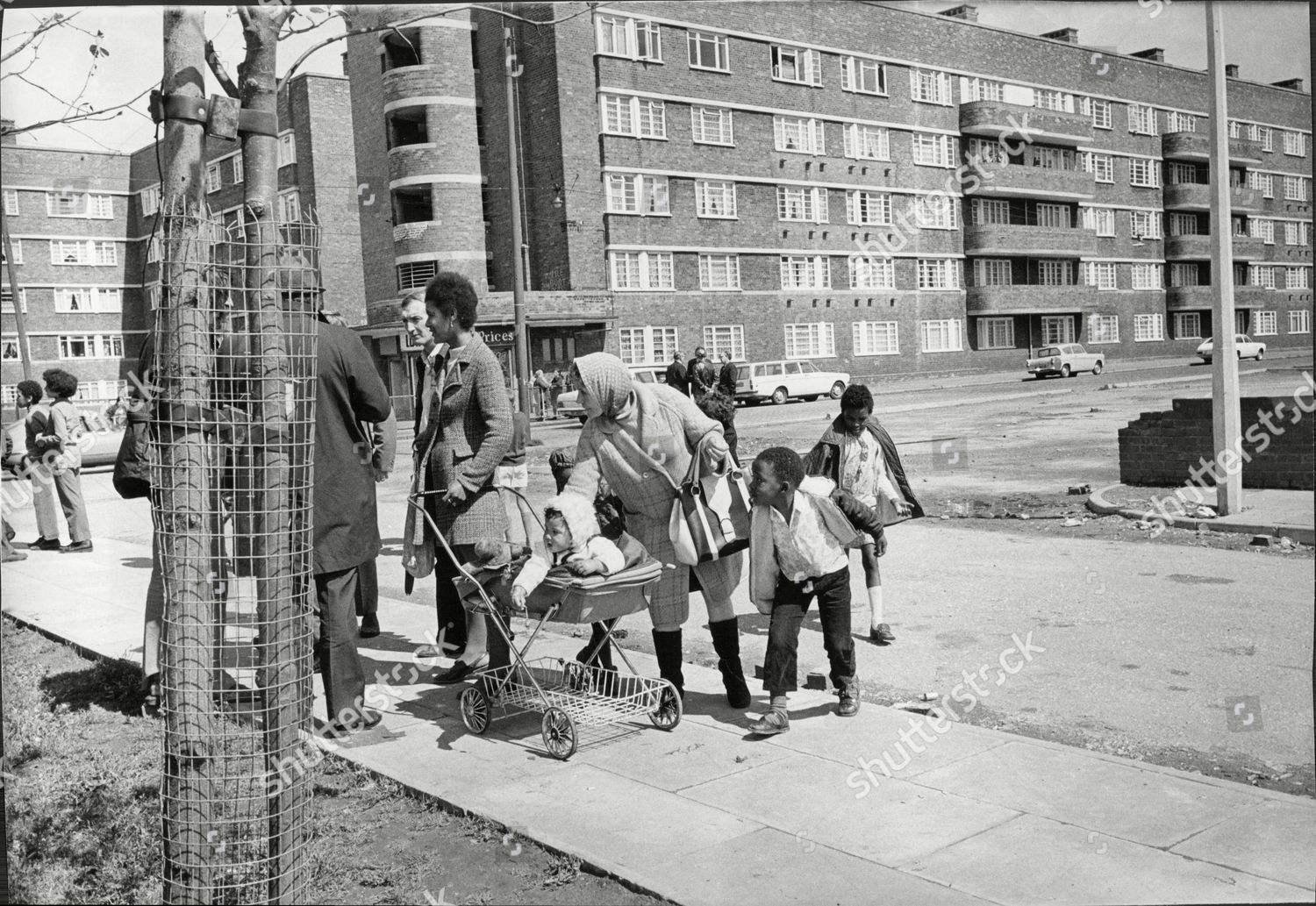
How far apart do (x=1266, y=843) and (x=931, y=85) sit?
9665 millimetres

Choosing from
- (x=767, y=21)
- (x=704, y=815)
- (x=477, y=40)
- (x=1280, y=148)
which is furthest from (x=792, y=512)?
(x=477, y=40)

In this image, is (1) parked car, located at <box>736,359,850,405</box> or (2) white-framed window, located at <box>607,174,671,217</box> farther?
(1) parked car, located at <box>736,359,850,405</box>

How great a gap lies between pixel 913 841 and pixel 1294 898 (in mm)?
1154

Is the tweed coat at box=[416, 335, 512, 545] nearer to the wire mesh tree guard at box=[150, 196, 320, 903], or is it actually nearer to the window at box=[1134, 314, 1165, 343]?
the wire mesh tree guard at box=[150, 196, 320, 903]

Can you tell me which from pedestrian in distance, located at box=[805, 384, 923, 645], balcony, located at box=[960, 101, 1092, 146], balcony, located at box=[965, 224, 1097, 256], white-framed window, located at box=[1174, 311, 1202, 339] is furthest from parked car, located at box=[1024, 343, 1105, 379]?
pedestrian in distance, located at box=[805, 384, 923, 645]

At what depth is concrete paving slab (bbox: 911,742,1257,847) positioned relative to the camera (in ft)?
12.9

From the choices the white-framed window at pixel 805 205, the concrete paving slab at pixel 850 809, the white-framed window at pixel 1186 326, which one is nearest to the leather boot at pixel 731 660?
the concrete paving slab at pixel 850 809

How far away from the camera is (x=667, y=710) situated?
17.6 feet

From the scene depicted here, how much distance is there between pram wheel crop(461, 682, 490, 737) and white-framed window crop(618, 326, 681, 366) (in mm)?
7351

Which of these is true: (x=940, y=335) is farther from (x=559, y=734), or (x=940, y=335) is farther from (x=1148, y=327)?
(x=559, y=734)

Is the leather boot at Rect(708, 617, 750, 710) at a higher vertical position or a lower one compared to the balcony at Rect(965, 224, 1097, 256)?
lower

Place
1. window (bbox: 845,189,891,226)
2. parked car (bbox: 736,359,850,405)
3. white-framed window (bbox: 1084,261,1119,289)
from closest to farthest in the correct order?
window (bbox: 845,189,891,226)
parked car (bbox: 736,359,850,405)
white-framed window (bbox: 1084,261,1119,289)

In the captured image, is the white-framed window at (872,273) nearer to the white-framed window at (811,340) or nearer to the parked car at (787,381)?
the white-framed window at (811,340)

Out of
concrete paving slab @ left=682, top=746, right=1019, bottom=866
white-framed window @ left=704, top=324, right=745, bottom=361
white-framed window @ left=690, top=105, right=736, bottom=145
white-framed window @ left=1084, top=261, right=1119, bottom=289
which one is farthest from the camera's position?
white-framed window @ left=1084, top=261, right=1119, bottom=289
